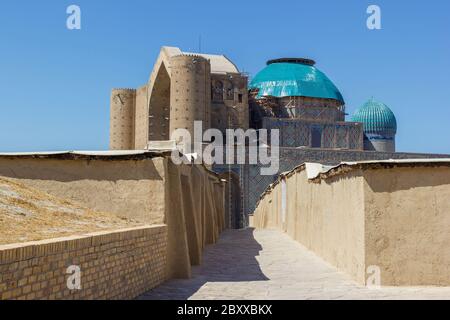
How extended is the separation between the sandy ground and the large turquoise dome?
120 ft

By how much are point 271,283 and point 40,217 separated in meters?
3.30

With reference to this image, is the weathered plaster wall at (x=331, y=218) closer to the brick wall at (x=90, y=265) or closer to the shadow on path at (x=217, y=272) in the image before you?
the shadow on path at (x=217, y=272)

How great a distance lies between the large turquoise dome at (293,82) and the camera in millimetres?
45094

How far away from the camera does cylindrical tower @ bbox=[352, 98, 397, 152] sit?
4812 centimetres

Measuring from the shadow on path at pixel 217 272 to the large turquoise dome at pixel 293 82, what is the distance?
102 ft

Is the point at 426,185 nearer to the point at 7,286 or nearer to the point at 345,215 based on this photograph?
the point at 345,215

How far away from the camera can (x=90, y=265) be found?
5852 millimetres

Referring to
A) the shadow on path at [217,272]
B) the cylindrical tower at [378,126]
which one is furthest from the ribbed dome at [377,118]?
the shadow on path at [217,272]

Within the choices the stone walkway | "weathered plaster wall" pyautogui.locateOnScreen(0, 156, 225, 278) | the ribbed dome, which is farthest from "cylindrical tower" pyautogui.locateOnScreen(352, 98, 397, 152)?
"weathered plaster wall" pyautogui.locateOnScreen(0, 156, 225, 278)

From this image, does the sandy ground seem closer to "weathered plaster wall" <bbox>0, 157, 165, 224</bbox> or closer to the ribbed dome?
"weathered plaster wall" <bbox>0, 157, 165, 224</bbox>

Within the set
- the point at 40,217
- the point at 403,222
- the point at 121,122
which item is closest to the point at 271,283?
the point at 403,222

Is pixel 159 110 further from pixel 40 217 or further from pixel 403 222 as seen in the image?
pixel 40 217
